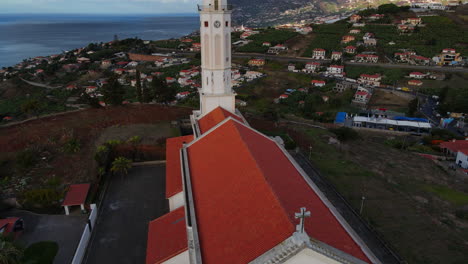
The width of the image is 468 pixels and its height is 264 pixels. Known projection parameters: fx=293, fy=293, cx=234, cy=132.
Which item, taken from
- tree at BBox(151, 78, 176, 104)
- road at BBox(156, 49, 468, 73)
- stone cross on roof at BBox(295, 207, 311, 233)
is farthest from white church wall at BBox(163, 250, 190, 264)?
road at BBox(156, 49, 468, 73)

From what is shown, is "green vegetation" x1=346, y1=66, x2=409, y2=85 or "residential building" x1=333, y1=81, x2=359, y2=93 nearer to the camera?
"residential building" x1=333, y1=81, x2=359, y2=93

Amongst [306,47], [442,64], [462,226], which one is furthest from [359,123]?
[306,47]

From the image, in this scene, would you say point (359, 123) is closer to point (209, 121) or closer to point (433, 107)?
point (433, 107)

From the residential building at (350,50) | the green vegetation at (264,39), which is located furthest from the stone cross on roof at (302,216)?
the green vegetation at (264,39)

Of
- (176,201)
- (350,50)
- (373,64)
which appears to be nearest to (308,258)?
(176,201)

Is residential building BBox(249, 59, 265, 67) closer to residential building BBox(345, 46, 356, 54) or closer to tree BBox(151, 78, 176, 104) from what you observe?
residential building BBox(345, 46, 356, 54)

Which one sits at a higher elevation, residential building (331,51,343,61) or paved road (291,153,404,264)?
residential building (331,51,343,61)

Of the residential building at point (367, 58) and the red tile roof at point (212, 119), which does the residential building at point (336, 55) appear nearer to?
the residential building at point (367, 58)
